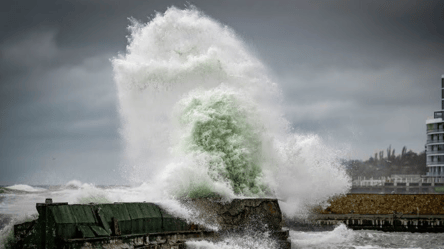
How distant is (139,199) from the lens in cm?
2036

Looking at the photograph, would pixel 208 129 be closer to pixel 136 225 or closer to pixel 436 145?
pixel 136 225

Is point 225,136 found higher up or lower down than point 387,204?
higher up

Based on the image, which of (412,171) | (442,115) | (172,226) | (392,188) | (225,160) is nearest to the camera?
(172,226)

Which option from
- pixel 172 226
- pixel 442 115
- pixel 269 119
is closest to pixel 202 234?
pixel 172 226

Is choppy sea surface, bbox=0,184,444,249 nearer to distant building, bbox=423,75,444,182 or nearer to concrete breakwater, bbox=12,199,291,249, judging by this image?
concrete breakwater, bbox=12,199,291,249

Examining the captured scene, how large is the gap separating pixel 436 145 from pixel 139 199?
262ft

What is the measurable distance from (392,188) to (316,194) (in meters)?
54.6

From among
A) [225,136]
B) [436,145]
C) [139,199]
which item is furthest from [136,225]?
[436,145]

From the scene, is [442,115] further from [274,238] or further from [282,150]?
[274,238]

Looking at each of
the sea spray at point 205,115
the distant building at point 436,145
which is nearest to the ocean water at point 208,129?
the sea spray at point 205,115

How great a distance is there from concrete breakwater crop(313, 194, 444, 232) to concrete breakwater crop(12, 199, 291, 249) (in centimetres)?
1682

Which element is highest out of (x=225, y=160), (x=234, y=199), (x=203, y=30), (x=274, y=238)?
(x=203, y=30)

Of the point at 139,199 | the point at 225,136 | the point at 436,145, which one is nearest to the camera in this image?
the point at 139,199

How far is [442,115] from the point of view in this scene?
3578 inches
